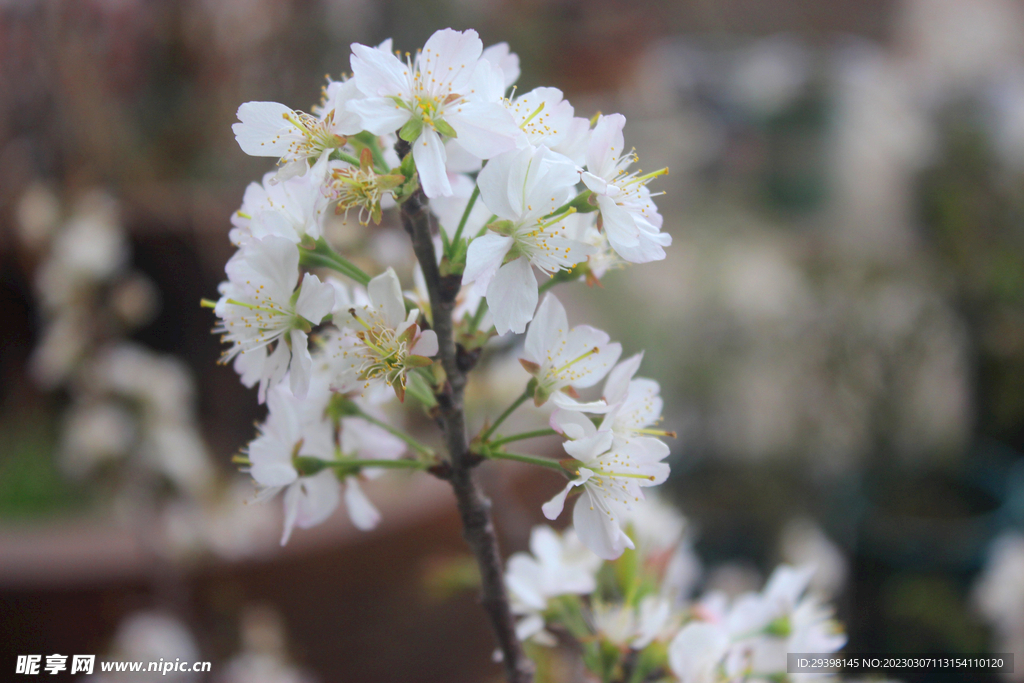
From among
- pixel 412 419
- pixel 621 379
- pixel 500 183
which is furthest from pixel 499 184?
pixel 412 419

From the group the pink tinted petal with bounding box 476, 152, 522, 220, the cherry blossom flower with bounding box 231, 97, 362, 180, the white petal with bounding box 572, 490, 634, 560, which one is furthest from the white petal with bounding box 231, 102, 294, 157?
the white petal with bounding box 572, 490, 634, 560

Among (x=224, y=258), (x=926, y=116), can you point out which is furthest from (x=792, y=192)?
(x=224, y=258)

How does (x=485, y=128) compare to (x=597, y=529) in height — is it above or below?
above

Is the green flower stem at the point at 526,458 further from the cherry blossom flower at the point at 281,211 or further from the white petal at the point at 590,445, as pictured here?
the cherry blossom flower at the point at 281,211

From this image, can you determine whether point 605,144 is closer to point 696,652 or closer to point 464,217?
point 464,217

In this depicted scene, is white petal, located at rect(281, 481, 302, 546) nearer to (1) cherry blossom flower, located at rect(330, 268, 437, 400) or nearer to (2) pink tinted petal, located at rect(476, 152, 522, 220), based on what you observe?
(1) cherry blossom flower, located at rect(330, 268, 437, 400)

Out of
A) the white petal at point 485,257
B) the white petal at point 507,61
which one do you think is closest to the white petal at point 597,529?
the white petal at point 485,257

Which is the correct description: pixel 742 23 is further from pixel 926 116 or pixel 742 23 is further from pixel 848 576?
pixel 848 576
